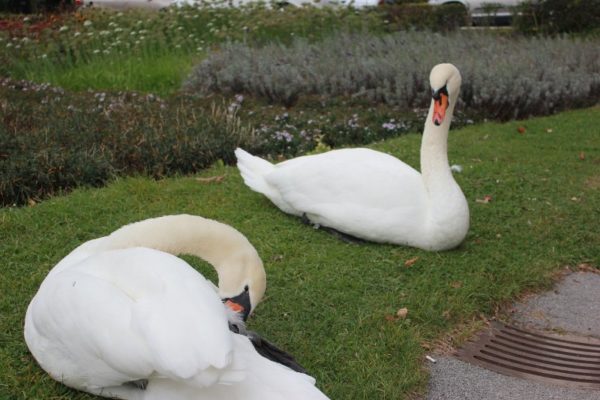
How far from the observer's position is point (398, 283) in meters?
4.10

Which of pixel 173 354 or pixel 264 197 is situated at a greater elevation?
pixel 173 354

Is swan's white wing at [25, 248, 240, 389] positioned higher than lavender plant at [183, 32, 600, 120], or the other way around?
swan's white wing at [25, 248, 240, 389]

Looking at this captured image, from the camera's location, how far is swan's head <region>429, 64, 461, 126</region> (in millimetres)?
4383

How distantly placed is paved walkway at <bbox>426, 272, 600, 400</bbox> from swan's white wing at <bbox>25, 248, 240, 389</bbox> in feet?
4.43

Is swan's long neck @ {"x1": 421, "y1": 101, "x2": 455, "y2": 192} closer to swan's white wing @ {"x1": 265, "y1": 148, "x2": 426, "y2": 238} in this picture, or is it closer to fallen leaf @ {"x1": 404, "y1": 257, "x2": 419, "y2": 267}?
swan's white wing @ {"x1": 265, "y1": 148, "x2": 426, "y2": 238}

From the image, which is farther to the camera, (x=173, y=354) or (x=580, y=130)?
(x=580, y=130)

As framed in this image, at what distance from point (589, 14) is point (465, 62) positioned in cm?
540

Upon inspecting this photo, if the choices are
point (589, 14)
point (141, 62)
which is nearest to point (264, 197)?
point (141, 62)

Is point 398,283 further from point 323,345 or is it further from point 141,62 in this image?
point 141,62

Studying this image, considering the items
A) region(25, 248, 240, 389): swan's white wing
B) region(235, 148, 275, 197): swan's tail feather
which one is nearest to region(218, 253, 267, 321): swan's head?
region(25, 248, 240, 389): swan's white wing

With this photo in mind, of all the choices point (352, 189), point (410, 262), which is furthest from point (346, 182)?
point (410, 262)

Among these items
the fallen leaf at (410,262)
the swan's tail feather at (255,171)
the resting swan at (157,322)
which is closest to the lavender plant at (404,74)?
the swan's tail feather at (255,171)

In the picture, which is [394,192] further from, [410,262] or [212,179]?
[212,179]

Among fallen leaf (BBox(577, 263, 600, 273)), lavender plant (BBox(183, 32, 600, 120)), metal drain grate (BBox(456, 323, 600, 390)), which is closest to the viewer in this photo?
metal drain grate (BBox(456, 323, 600, 390))
